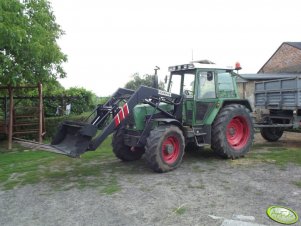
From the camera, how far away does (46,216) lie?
4594mm

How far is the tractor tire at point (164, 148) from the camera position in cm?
642

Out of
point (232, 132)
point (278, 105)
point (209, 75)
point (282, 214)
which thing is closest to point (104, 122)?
point (209, 75)

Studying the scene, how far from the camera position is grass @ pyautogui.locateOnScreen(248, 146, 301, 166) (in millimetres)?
7567

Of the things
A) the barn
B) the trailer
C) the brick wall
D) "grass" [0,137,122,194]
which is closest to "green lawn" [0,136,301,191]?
"grass" [0,137,122,194]

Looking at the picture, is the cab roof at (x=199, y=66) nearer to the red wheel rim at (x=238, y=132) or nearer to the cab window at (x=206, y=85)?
the cab window at (x=206, y=85)

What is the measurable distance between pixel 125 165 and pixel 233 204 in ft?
10.8

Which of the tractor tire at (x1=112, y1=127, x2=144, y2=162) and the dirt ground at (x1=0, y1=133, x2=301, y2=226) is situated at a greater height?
the tractor tire at (x1=112, y1=127, x2=144, y2=162)

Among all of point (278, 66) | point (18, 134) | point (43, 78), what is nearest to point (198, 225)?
point (43, 78)

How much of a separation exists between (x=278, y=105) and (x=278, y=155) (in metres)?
2.10

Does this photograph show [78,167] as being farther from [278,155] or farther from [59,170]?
[278,155]

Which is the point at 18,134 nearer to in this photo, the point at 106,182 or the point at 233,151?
the point at 106,182

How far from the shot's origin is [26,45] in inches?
340

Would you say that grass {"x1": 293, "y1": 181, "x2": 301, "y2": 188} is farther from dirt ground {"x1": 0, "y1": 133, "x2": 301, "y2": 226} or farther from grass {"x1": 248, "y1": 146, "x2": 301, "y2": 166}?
grass {"x1": 248, "y1": 146, "x2": 301, "y2": 166}

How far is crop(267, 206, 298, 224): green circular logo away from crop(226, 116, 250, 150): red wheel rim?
135 inches
